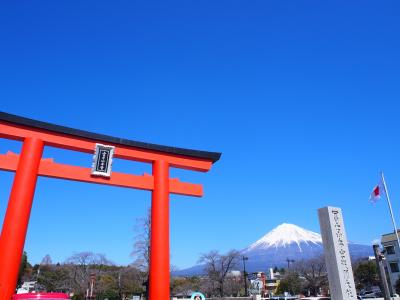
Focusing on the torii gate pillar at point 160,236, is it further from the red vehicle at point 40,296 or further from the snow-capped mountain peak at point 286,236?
the snow-capped mountain peak at point 286,236

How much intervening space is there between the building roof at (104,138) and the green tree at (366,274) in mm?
44933

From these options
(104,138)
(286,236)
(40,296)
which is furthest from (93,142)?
(286,236)

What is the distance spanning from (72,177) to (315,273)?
1816 inches

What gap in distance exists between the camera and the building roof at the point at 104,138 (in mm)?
9461

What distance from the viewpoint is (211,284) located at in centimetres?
4703

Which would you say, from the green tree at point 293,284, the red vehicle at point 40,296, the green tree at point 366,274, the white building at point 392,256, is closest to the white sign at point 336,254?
the red vehicle at point 40,296

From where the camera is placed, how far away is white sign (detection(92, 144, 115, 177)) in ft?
32.8

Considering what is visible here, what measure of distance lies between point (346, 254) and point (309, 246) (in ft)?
435

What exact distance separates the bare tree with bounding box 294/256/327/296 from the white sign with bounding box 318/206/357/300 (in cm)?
4166

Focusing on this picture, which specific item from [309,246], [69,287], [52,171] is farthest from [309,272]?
[309,246]

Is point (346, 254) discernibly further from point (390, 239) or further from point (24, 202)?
point (390, 239)

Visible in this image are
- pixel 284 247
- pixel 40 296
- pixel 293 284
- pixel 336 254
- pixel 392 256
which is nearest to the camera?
pixel 40 296

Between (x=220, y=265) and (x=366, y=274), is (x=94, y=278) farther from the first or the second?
(x=366, y=274)

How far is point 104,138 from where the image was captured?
34.5 ft
